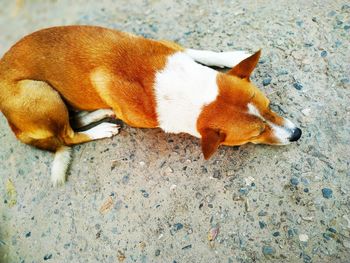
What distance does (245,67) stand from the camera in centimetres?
275

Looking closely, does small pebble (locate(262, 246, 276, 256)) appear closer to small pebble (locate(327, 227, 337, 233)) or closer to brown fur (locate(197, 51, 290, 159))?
small pebble (locate(327, 227, 337, 233))


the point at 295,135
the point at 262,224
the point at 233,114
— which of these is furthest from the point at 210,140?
the point at 262,224

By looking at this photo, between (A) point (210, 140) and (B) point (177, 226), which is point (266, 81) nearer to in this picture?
(A) point (210, 140)

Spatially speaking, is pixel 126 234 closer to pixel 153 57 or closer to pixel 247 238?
pixel 247 238

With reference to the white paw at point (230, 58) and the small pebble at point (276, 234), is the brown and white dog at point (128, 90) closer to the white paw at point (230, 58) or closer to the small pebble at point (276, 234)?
the white paw at point (230, 58)

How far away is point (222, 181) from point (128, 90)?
1097 mm

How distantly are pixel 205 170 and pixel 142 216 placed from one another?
67cm

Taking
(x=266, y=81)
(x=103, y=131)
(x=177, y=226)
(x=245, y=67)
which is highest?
(x=245, y=67)

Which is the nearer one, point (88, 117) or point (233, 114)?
point (233, 114)

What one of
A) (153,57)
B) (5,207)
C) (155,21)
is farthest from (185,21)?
(5,207)

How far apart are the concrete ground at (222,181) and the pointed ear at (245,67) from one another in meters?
0.62

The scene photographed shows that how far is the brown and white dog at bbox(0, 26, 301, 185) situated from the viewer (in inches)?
106

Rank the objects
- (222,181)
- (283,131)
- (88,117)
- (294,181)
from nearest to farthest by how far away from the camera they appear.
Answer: (283,131), (294,181), (222,181), (88,117)

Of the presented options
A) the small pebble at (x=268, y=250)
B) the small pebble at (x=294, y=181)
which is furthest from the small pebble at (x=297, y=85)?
the small pebble at (x=268, y=250)
